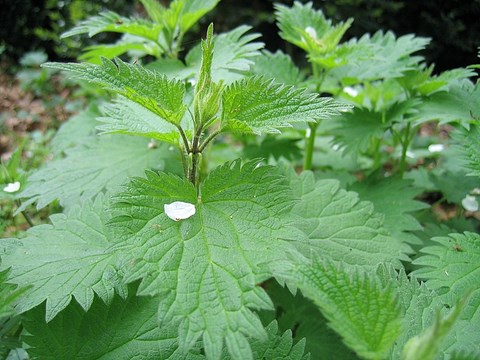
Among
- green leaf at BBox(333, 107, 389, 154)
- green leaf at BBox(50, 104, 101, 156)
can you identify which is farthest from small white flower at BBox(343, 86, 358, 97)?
green leaf at BBox(50, 104, 101, 156)

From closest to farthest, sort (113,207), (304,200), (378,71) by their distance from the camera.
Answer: (113,207) < (304,200) < (378,71)

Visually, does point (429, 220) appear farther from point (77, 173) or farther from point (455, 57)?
point (455, 57)

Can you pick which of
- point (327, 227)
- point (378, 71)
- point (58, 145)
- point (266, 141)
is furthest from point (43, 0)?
point (327, 227)

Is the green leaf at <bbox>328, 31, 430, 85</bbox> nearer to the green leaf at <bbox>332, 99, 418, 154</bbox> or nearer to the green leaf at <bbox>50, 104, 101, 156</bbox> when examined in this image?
the green leaf at <bbox>332, 99, 418, 154</bbox>

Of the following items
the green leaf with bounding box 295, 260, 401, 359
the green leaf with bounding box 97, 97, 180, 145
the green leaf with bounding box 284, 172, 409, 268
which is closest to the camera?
the green leaf with bounding box 295, 260, 401, 359

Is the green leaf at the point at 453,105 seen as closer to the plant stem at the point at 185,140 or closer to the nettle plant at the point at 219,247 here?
the nettle plant at the point at 219,247

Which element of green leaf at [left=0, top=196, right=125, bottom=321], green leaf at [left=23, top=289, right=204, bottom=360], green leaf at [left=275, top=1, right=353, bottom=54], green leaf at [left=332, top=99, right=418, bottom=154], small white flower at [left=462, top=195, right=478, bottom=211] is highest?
green leaf at [left=275, top=1, right=353, bottom=54]
